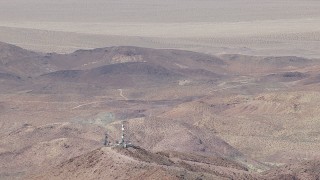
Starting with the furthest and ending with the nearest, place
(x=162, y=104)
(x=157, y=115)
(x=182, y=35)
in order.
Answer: (x=182, y=35)
(x=162, y=104)
(x=157, y=115)

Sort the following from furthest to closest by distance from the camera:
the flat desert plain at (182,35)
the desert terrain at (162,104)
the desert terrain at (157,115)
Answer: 1. the flat desert plain at (182,35)
2. the desert terrain at (162,104)
3. the desert terrain at (157,115)

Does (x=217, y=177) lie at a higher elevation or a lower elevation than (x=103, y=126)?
higher

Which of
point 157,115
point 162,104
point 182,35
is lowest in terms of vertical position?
point 182,35

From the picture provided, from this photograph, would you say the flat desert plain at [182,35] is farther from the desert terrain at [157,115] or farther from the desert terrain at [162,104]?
the desert terrain at [157,115]

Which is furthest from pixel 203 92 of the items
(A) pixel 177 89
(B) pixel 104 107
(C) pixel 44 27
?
(C) pixel 44 27

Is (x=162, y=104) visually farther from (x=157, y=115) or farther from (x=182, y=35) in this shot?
(x=182, y=35)

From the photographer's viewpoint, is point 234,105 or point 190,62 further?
point 190,62

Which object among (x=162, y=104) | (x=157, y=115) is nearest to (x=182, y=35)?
(x=162, y=104)

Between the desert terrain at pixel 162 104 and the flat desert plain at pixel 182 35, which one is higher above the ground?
the desert terrain at pixel 162 104

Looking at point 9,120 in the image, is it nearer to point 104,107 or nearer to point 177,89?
point 104,107

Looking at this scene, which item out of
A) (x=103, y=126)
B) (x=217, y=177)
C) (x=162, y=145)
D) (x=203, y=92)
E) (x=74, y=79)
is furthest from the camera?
(x=74, y=79)

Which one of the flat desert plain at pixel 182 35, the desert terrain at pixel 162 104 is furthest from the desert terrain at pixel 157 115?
the flat desert plain at pixel 182 35
